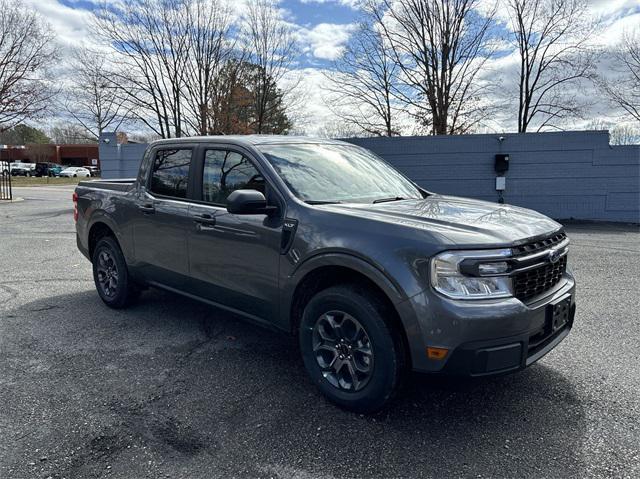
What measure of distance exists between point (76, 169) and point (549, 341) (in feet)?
208

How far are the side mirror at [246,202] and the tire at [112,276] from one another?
92.9 inches

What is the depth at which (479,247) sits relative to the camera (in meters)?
2.66

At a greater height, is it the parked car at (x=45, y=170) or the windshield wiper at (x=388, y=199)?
the parked car at (x=45, y=170)

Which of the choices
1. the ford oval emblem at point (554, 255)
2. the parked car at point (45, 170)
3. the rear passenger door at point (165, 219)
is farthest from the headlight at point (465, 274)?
the parked car at point (45, 170)

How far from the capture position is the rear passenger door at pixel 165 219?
426 cm

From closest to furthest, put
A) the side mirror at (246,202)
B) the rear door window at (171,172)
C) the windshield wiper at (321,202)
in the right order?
the side mirror at (246,202) < the windshield wiper at (321,202) < the rear door window at (171,172)

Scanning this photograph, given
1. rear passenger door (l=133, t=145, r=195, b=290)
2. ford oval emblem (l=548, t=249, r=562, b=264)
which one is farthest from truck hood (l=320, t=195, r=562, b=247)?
rear passenger door (l=133, t=145, r=195, b=290)

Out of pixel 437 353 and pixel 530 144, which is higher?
pixel 530 144

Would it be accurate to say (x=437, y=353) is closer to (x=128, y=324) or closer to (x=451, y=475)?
(x=451, y=475)

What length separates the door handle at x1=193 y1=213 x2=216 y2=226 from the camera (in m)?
3.87

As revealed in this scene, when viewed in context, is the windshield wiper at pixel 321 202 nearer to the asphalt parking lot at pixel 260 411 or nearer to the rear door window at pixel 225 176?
the rear door window at pixel 225 176

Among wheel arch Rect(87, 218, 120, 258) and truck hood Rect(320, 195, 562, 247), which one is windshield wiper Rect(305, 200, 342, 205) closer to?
truck hood Rect(320, 195, 562, 247)

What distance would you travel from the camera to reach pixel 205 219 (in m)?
3.94

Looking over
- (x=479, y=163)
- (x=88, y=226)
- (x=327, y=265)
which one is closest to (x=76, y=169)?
(x=479, y=163)
